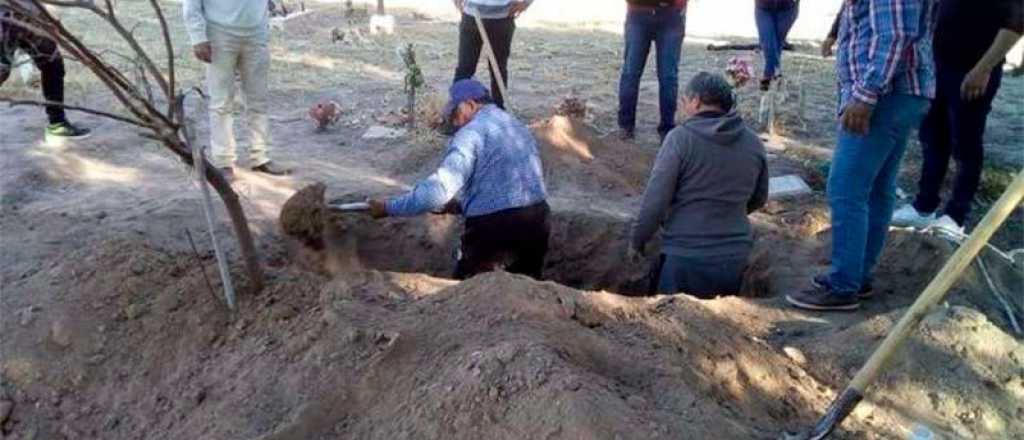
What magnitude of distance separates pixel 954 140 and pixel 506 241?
2.47 meters

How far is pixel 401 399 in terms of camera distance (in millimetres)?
2729

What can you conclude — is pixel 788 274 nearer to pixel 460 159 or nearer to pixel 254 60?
pixel 460 159

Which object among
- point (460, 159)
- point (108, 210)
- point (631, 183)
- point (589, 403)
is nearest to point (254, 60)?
point (108, 210)

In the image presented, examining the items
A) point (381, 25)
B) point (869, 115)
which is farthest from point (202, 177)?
point (381, 25)

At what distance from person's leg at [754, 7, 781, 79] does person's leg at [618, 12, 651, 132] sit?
1.48 m

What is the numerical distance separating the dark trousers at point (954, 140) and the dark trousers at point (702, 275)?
1.45 meters

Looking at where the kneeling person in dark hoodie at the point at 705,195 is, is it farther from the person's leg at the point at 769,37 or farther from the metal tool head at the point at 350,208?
the person's leg at the point at 769,37

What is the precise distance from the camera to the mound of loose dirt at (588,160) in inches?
236

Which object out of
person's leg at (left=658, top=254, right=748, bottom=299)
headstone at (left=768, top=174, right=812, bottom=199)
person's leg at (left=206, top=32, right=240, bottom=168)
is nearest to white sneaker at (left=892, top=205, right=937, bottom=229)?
headstone at (left=768, top=174, right=812, bottom=199)

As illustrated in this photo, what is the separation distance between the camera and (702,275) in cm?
424

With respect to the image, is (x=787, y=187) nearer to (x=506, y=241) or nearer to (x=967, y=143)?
(x=967, y=143)

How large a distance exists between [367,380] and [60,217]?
2.59 meters

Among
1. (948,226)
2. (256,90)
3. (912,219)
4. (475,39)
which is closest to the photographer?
(948,226)

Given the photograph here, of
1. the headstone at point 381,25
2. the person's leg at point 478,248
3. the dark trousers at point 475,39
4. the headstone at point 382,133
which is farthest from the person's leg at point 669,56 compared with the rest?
the headstone at point 381,25
